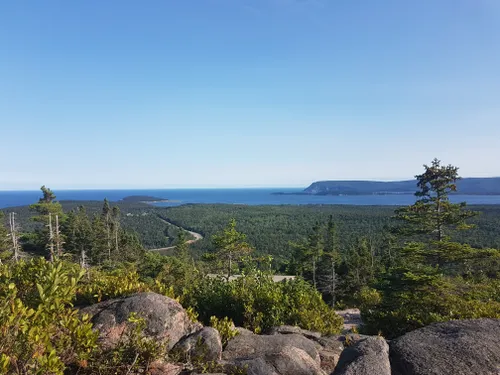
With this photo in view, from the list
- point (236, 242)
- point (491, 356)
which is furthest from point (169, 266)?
point (491, 356)

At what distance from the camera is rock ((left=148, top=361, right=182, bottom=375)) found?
13.5 ft

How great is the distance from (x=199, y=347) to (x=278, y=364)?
43.6 inches

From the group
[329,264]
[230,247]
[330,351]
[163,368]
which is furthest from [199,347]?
[329,264]

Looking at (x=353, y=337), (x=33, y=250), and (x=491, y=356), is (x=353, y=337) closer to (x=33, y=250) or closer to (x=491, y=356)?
(x=491, y=356)

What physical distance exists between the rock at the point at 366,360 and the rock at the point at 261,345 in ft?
2.75

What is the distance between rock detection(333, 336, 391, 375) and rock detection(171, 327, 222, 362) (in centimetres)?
167

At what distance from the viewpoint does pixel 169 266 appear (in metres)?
27.2

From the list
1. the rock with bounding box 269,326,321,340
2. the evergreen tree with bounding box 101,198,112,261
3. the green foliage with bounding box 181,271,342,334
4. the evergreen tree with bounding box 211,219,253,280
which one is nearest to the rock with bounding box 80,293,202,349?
the rock with bounding box 269,326,321,340

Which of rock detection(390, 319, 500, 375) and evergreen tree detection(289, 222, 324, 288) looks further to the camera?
evergreen tree detection(289, 222, 324, 288)

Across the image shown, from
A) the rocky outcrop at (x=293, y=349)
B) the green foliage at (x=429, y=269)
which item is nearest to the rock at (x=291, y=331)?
the rocky outcrop at (x=293, y=349)

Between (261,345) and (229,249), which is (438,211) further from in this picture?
(261,345)

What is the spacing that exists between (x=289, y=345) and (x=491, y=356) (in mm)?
2727

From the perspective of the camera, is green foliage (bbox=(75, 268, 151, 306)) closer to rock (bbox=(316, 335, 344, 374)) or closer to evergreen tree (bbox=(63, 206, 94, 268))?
rock (bbox=(316, 335, 344, 374))

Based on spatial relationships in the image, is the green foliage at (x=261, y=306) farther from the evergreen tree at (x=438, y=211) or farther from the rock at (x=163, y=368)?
the evergreen tree at (x=438, y=211)
